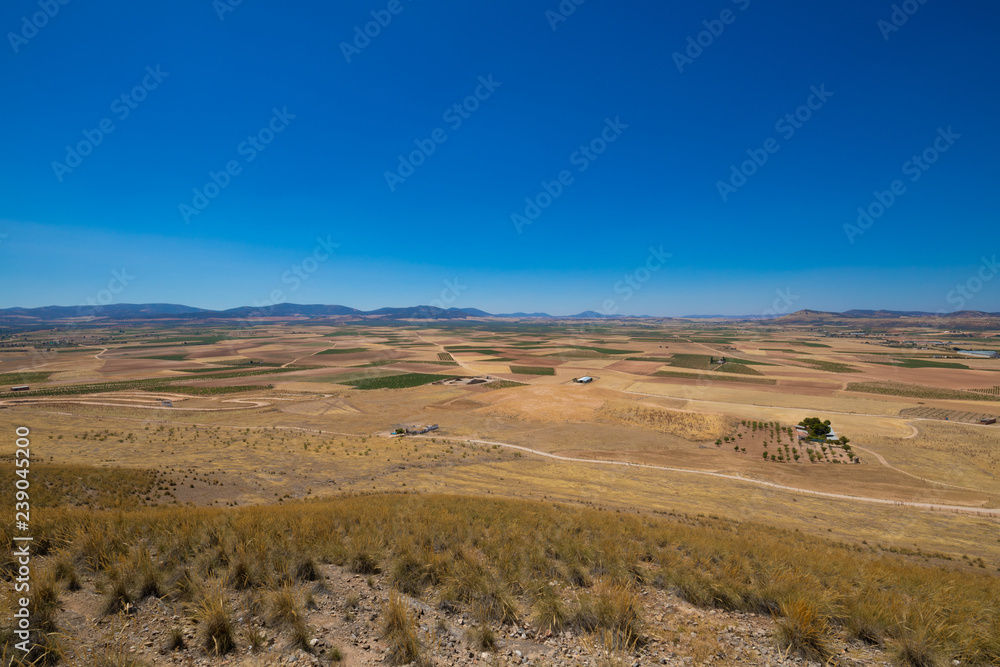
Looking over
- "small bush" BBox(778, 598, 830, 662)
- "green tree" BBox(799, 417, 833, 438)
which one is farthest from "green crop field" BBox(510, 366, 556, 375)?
"small bush" BBox(778, 598, 830, 662)

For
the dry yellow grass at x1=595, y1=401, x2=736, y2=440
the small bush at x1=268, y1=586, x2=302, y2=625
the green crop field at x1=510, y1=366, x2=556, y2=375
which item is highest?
the small bush at x1=268, y1=586, x2=302, y2=625

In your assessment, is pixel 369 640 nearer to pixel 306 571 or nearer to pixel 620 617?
pixel 306 571

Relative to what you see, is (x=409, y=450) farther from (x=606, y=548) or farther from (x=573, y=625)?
(x=573, y=625)

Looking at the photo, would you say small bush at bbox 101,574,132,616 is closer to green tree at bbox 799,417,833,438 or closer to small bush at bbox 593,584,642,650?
small bush at bbox 593,584,642,650

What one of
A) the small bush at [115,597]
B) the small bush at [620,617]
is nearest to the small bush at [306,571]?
the small bush at [115,597]

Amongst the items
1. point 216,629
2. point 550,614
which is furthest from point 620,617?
point 216,629

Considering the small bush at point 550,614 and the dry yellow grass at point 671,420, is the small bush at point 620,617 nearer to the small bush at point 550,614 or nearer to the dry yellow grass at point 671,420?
the small bush at point 550,614
